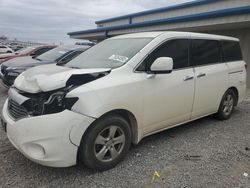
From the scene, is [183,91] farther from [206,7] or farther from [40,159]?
[206,7]

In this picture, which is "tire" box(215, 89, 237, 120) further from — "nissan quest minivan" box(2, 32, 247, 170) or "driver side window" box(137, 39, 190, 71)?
"driver side window" box(137, 39, 190, 71)

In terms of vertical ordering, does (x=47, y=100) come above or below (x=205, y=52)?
below

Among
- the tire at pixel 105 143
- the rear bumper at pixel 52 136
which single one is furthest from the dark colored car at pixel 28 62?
the rear bumper at pixel 52 136

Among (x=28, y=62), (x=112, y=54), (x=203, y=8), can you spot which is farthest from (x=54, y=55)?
(x=203, y=8)

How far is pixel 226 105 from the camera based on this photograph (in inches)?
212

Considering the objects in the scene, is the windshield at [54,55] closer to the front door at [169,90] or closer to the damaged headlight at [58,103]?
the front door at [169,90]

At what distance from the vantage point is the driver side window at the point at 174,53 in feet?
11.8

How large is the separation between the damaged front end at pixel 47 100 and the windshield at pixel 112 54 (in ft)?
1.67

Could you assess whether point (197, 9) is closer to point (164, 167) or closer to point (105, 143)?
point (164, 167)

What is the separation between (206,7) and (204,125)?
10212 millimetres

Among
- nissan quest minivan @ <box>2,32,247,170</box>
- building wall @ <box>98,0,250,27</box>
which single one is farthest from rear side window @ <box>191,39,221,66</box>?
building wall @ <box>98,0,250,27</box>

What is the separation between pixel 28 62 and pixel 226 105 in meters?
5.87

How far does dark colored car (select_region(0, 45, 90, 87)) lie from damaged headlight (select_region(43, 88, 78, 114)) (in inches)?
134

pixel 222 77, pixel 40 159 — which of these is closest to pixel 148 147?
pixel 40 159
